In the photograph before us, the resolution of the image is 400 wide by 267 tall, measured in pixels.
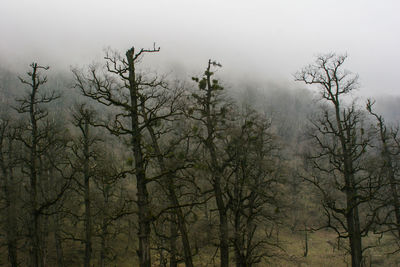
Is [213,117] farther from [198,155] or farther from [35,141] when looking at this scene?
[35,141]

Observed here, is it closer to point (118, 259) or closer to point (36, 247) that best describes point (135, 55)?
point (36, 247)

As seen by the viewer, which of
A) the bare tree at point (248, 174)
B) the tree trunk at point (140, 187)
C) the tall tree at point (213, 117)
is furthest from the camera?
the tall tree at point (213, 117)

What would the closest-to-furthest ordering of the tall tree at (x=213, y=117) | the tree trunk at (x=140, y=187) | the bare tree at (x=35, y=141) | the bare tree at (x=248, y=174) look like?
the tree trunk at (x=140, y=187)
the bare tree at (x=35, y=141)
the bare tree at (x=248, y=174)
the tall tree at (x=213, y=117)

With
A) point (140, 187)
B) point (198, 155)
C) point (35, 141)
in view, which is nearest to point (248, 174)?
point (198, 155)

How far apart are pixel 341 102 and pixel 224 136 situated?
7166 millimetres

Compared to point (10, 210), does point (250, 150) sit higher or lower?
higher

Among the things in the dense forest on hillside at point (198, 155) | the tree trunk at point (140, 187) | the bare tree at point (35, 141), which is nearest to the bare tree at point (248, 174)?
the dense forest on hillside at point (198, 155)

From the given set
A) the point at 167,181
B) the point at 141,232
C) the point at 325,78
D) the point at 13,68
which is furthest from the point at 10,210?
the point at 13,68

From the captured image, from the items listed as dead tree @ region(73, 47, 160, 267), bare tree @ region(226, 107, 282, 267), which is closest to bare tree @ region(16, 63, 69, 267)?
dead tree @ region(73, 47, 160, 267)

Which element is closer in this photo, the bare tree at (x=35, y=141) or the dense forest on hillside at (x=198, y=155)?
the dense forest on hillside at (x=198, y=155)

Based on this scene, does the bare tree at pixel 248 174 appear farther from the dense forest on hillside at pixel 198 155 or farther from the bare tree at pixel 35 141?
the bare tree at pixel 35 141

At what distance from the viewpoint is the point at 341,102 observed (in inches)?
618

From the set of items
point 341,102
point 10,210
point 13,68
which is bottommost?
point 10,210

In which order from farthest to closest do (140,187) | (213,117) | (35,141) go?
(213,117) → (35,141) → (140,187)
